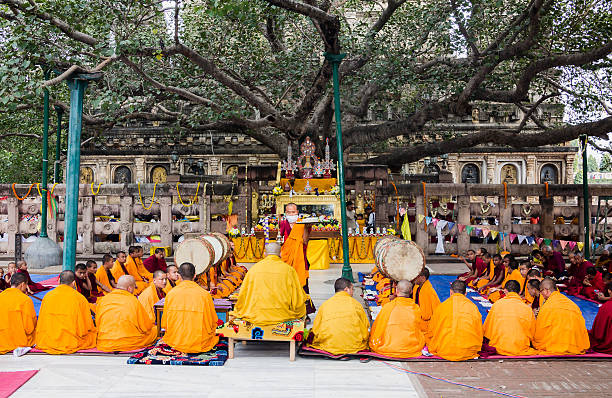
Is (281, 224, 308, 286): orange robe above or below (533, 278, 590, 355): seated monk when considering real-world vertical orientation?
above

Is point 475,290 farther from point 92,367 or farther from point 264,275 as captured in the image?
point 92,367

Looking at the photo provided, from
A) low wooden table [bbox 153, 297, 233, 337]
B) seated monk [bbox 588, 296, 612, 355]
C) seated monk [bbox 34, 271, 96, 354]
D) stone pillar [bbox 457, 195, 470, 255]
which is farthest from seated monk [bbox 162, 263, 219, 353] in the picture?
stone pillar [bbox 457, 195, 470, 255]

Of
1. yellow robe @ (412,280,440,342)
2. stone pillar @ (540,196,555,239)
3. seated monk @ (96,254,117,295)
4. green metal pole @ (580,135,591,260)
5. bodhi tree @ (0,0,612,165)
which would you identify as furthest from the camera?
stone pillar @ (540,196,555,239)

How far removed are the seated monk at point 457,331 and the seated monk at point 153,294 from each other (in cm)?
441

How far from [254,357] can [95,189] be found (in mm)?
11759

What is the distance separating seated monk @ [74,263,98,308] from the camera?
31.4 feet

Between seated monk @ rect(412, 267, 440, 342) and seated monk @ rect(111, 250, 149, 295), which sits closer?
seated monk @ rect(412, 267, 440, 342)

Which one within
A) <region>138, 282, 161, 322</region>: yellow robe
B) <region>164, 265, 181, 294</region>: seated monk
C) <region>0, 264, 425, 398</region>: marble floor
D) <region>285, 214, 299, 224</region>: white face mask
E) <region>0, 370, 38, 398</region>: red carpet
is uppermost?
<region>285, 214, 299, 224</region>: white face mask

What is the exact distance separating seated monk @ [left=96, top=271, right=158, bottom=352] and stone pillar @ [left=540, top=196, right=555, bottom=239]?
13210 millimetres

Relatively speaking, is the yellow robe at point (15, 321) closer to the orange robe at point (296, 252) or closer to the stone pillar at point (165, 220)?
the orange robe at point (296, 252)

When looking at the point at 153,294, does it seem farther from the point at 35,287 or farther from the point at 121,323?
the point at 35,287

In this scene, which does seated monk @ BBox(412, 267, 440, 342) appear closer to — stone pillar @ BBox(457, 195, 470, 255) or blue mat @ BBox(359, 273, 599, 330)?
blue mat @ BBox(359, 273, 599, 330)

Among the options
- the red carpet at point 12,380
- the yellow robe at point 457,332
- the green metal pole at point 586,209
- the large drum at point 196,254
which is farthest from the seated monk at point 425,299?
the green metal pole at point 586,209

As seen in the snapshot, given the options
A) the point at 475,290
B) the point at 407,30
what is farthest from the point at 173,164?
the point at 475,290
